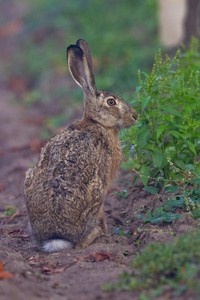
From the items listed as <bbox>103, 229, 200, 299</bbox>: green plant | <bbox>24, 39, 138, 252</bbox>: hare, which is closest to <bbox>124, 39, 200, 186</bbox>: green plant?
<bbox>24, 39, 138, 252</bbox>: hare

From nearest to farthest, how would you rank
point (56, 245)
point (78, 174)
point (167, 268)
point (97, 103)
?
point (167, 268) → point (56, 245) → point (78, 174) → point (97, 103)

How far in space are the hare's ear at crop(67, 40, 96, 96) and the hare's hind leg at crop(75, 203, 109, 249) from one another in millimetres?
1508

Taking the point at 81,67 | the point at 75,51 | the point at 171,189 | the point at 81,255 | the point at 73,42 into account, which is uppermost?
the point at 73,42

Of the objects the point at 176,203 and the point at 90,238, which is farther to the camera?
the point at 90,238

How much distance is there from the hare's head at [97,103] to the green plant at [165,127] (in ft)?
0.75

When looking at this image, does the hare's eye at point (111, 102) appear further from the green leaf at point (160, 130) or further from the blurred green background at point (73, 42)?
the blurred green background at point (73, 42)

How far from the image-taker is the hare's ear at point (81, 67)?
18.2 feet

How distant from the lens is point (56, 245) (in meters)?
4.87

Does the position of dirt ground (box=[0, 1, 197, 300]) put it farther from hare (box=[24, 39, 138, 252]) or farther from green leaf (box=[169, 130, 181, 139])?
green leaf (box=[169, 130, 181, 139])

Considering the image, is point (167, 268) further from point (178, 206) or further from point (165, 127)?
point (165, 127)

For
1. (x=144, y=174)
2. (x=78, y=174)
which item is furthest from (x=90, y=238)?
(x=144, y=174)

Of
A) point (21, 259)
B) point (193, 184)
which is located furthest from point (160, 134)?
point (21, 259)

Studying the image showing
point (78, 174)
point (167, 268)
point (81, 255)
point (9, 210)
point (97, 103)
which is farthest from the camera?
point (9, 210)

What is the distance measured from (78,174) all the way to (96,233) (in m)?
0.68
